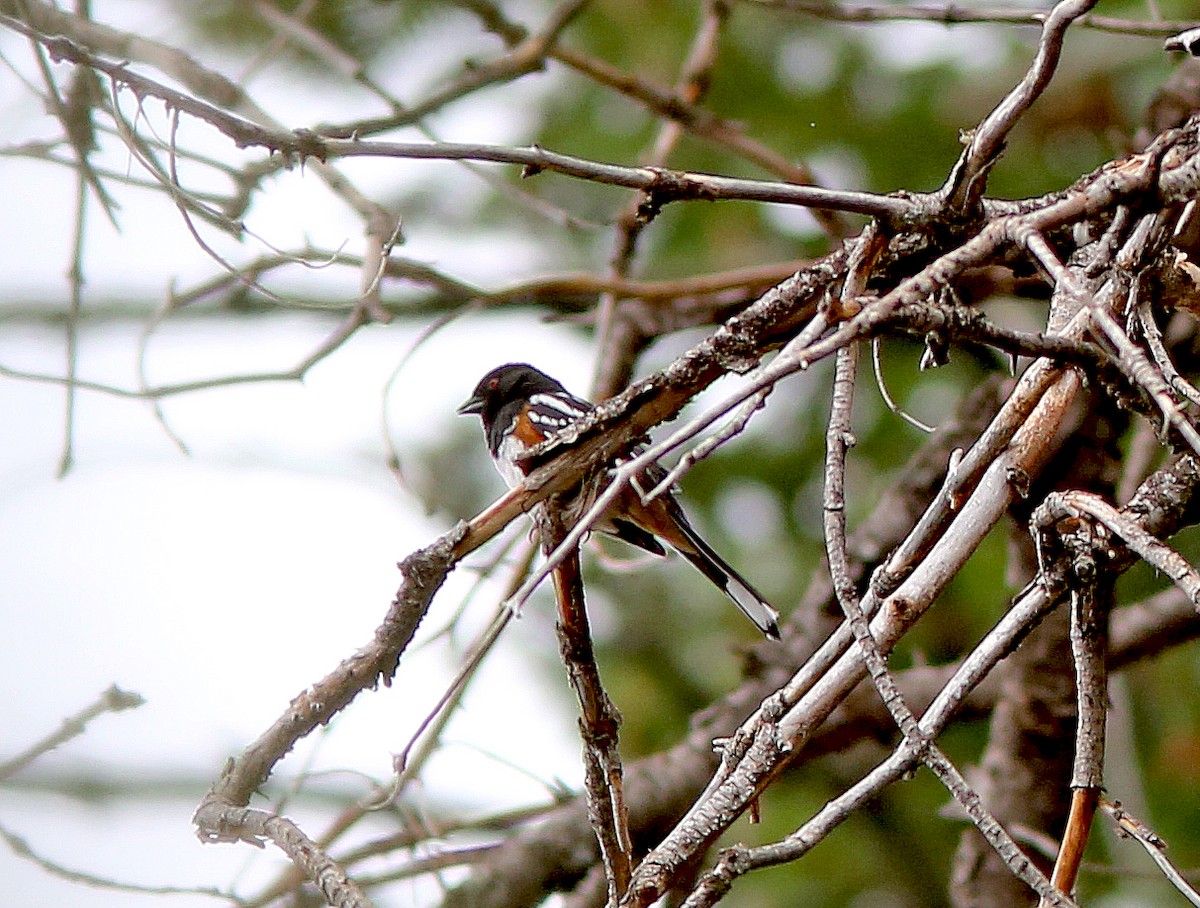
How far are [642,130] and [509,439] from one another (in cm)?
190

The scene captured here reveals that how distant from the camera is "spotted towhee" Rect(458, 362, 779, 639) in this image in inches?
134

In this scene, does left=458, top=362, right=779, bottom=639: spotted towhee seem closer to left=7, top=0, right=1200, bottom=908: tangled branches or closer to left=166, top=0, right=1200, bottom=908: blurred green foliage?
left=166, top=0, right=1200, bottom=908: blurred green foliage

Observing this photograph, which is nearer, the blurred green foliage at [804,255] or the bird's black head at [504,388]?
the bird's black head at [504,388]

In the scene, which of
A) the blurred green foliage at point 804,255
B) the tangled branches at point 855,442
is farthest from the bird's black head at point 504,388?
the tangled branches at point 855,442

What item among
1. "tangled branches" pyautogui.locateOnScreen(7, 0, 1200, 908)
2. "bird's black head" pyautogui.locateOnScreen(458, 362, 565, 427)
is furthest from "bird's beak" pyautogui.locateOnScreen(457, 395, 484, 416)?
"tangled branches" pyautogui.locateOnScreen(7, 0, 1200, 908)

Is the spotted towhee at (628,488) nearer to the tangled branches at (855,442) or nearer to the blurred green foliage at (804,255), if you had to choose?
the blurred green foliage at (804,255)

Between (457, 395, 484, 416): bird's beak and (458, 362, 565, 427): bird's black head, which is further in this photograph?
(457, 395, 484, 416): bird's beak

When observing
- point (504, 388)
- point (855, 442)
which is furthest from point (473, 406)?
point (855, 442)

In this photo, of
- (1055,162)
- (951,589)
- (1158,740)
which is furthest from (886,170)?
(1158,740)

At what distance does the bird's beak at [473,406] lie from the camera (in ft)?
12.7

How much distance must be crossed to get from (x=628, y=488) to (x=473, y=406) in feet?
2.57

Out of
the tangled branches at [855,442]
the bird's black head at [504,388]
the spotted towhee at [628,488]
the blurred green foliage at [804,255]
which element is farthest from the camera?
the blurred green foliage at [804,255]

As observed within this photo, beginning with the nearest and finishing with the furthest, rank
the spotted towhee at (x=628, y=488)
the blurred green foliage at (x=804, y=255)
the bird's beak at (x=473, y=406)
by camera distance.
→ the spotted towhee at (x=628, y=488), the bird's beak at (x=473, y=406), the blurred green foliage at (x=804, y=255)

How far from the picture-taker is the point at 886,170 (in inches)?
185
